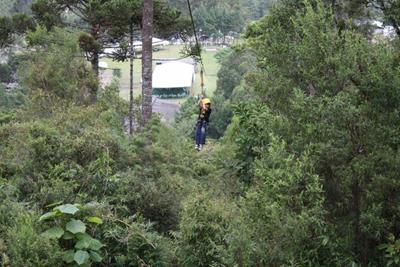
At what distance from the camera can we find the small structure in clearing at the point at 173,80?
61.3 meters

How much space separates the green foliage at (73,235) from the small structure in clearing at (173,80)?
54921 mm

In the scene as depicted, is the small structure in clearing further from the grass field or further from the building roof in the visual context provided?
the grass field

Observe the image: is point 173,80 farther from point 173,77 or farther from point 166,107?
point 166,107

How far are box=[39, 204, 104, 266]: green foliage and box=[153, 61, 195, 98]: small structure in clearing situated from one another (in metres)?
54.9

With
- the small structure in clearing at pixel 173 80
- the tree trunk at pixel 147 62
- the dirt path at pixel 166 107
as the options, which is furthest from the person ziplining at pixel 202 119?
the small structure in clearing at pixel 173 80

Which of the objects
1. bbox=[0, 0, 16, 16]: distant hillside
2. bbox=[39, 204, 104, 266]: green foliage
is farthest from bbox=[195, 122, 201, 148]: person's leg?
bbox=[0, 0, 16, 16]: distant hillside

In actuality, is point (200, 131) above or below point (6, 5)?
above

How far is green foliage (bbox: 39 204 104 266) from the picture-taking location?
5492mm

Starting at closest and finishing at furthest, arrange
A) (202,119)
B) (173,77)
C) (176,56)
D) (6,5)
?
1. (202,119)
2. (173,77)
3. (6,5)
4. (176,56)

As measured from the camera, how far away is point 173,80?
203ft

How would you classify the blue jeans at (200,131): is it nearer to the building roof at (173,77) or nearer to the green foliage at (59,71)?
the green foliage at (59,71)

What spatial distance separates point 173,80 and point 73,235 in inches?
2228

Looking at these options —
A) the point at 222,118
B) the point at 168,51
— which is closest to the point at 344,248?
the point at 222,118

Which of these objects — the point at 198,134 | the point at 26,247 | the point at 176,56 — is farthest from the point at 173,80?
the point at 26,247
